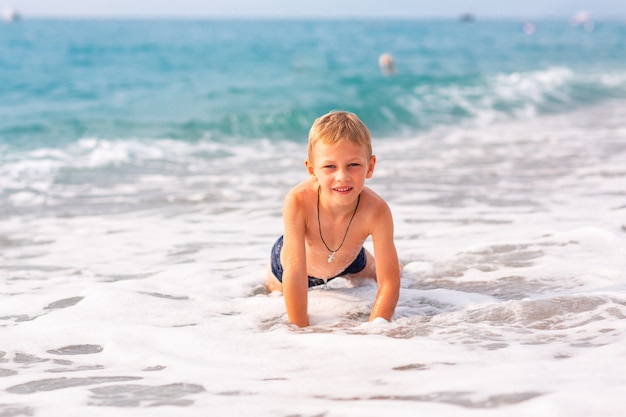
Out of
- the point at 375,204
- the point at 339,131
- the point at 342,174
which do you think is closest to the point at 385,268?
the point at 375,204

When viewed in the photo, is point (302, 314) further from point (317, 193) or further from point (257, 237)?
point (257, 237)

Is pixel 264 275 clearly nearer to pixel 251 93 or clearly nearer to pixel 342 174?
pixel 342 174

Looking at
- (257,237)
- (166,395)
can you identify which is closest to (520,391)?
(166,395)

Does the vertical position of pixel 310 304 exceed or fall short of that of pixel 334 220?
it falls short

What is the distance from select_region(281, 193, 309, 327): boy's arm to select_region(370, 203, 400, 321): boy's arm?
38 cm

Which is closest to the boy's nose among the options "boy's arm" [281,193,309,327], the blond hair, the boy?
the boy

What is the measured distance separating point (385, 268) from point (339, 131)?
2.65ft

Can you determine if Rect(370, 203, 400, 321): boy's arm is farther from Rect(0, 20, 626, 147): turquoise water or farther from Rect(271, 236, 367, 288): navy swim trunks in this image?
Rect(0, 20, 626, 147): turquoise water

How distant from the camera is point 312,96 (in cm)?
1800

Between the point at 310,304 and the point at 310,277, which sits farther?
the point at 310,277

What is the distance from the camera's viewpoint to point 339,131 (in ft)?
12.6

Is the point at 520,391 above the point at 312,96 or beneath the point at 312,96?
beneath

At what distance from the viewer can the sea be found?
299cm

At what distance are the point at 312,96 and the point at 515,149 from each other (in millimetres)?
7826
